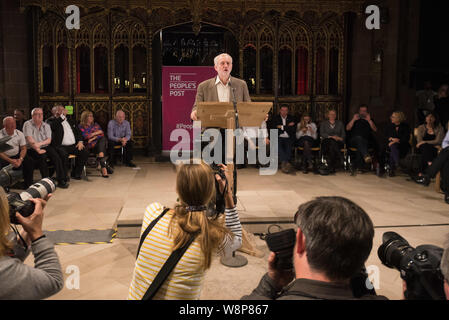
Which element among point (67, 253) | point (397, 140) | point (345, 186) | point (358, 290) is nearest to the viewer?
point (358, 290)

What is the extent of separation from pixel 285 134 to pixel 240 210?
13.7 feet

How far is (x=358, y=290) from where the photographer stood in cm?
163

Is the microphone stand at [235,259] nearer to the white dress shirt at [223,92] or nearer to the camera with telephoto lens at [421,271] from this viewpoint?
the white dress shirt at [223,92]

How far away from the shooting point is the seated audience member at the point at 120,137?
30.1 ft

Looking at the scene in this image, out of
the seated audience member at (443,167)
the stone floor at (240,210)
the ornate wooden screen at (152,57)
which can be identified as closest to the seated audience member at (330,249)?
the stone floor at (240,210)

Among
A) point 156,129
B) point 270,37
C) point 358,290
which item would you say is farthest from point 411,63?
point 358,290

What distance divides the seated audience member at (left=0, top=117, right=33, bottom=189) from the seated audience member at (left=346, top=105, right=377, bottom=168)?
5947mm

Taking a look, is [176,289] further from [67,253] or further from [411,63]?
[411,63]

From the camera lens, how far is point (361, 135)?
29.9 feet

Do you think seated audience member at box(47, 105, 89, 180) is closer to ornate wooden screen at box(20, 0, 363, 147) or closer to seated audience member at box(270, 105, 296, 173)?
ornate wooden screen at box(20, 0, 363, 147)

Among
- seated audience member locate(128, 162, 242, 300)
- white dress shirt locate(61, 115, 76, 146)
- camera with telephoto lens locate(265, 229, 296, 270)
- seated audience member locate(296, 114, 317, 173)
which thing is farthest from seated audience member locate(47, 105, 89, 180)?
camera with telephoto lens locate(265, 229, 296, 270)

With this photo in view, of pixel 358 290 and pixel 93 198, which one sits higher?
pixel 358 290

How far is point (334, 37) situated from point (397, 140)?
136 inches
